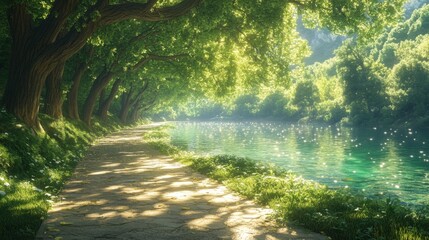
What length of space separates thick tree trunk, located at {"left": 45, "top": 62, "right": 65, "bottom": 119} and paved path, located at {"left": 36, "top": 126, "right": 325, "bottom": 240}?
10197mm

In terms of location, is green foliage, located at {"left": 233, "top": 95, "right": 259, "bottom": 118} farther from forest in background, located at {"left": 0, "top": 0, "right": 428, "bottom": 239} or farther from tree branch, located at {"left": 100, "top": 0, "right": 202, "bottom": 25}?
tree branch, located at {"left": 100, "top": 0, "right": 202, "bottom": 25}

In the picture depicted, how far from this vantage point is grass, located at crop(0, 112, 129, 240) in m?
6.70

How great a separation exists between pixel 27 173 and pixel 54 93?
11861 mm

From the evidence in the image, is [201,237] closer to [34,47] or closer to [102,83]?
[34,47]

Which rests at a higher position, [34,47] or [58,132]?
[34,47]

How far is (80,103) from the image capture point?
1570 inches

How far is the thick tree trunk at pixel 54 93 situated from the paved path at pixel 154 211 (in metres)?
10.2

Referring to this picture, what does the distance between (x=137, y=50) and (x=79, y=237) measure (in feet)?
73.4

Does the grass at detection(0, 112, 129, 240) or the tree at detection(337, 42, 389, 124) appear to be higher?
the tree at detection(337, 42, 389, 124)

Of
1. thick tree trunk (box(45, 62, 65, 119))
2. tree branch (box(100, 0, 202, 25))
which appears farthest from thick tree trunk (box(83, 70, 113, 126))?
tree branch (box(100, 0, 202, 25))

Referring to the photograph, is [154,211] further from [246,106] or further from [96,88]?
[246,106]

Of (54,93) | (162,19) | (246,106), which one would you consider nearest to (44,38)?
(162,19)

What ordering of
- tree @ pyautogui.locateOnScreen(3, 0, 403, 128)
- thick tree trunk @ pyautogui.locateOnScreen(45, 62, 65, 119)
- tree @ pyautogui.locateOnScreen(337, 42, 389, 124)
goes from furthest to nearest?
tree @ pyautogui.locateOnScreen(337, 42, 389, 124), thick tree trunk @ pyautogui.locateOnScreen(45, 62, 65, 119), tree @ pyautogui.locateOnScreen(3, 0, 403, 128)

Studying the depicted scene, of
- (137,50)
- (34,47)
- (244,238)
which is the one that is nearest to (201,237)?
(244,238)
